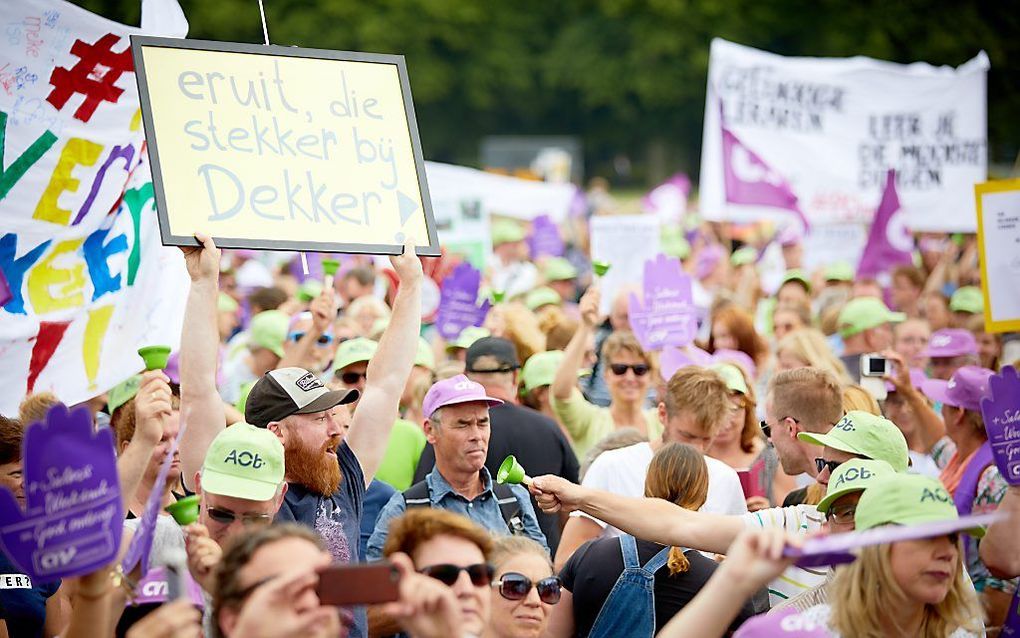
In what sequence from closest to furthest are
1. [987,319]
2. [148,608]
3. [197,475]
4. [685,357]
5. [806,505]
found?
[148,608] < [197,475] < [806,505] < [987,319] < [685,357]

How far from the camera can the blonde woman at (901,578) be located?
147 inches

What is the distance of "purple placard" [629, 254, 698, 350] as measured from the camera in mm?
8250

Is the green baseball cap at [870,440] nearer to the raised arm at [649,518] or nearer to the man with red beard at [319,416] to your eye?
the raised arm at [649,518]

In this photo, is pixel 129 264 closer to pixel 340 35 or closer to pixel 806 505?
pixel 806 505

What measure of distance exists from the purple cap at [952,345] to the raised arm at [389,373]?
4529 mm

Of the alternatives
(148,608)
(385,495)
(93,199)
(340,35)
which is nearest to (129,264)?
(93,199)

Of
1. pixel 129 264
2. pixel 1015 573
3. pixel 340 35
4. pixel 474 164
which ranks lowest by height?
pixel 1015 573

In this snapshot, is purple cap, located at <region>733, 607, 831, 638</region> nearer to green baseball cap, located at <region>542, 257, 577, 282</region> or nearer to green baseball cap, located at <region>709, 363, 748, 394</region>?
green baseball cap, located at <region>709, 363, 748, 394</region>

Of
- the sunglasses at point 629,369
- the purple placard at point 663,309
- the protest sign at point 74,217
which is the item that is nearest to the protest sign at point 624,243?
the purple placard at point 663,309

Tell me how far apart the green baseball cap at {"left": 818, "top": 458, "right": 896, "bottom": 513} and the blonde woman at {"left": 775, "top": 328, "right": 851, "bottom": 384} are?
355 cm

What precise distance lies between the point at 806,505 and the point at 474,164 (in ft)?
170

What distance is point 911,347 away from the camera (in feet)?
32.5

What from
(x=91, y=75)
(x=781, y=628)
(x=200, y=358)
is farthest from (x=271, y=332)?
(x=781, y=628)

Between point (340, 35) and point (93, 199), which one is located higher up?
point (340, 35)
